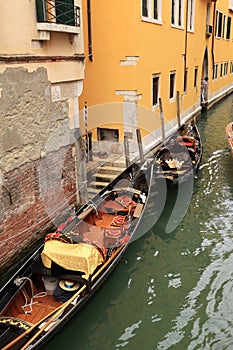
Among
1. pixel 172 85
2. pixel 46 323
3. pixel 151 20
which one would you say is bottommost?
pixel 46 323

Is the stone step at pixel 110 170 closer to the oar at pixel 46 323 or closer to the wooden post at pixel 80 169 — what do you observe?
the wooden post at pixel 80 169

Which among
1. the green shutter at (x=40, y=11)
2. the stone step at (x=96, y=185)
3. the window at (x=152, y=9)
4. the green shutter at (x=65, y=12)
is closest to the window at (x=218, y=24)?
the window at (x=152, y=9)

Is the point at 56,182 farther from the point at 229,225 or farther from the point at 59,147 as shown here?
the point at 229,225

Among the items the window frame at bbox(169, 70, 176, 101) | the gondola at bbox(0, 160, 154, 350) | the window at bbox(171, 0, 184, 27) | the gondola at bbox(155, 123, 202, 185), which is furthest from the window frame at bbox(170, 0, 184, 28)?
the gondola at bbox(0, 160, 154, 350)

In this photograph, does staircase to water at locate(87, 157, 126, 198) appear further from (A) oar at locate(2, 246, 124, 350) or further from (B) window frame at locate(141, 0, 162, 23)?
(B) window frame at locate(141, 0, 162, 23)

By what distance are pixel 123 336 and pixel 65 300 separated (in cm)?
77

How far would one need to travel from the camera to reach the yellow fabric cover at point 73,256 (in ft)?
14.3

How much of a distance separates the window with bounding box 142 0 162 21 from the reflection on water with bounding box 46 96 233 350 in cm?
434

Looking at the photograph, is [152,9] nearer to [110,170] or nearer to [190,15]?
[110,170]

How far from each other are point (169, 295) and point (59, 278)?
1.48 metres

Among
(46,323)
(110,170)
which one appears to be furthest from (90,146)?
(46,323)

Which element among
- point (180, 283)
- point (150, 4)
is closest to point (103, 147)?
point (150, 4)

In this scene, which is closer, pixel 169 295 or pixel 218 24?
pixel 169 295

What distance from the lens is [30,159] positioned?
5.26 meters
